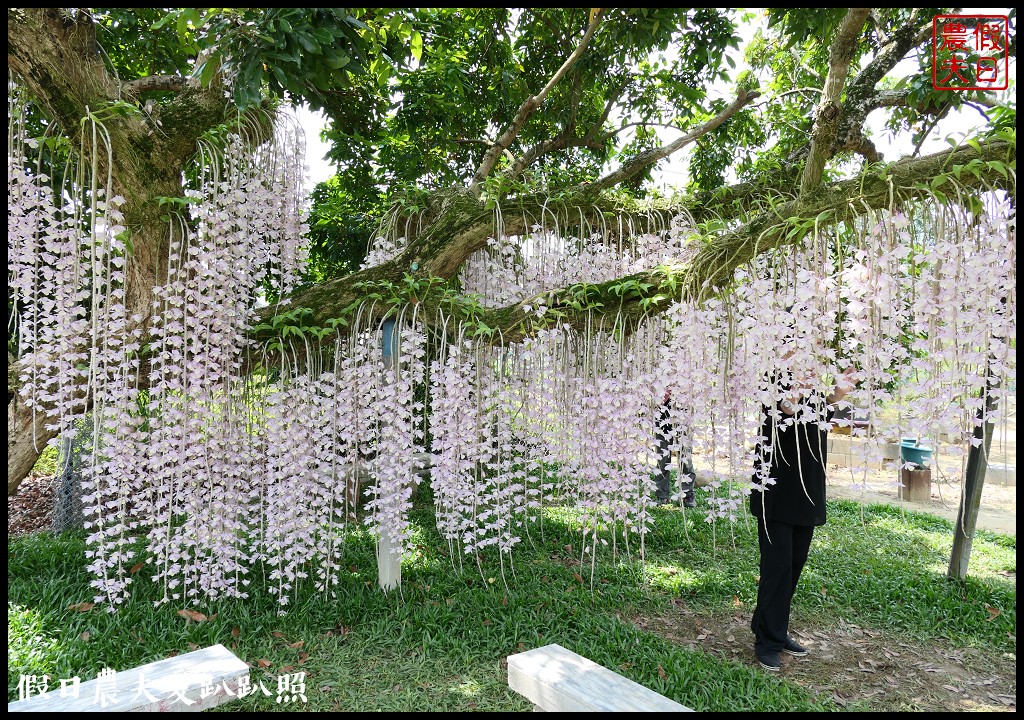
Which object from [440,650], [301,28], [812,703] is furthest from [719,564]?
[301,28]

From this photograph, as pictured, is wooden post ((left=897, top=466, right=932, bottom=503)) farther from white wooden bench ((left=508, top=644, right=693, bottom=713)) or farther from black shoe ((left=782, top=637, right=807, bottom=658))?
white wooden bench ((left=508, top=644, right=693, bottom=713))

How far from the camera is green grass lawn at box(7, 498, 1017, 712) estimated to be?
7.68ft

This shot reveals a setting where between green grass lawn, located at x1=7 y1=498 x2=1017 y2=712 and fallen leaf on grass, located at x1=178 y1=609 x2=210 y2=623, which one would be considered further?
fallen leaf on grass, located at x1=178 y1=609 x2=210 y2=623

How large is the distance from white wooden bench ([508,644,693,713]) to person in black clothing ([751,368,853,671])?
95cm

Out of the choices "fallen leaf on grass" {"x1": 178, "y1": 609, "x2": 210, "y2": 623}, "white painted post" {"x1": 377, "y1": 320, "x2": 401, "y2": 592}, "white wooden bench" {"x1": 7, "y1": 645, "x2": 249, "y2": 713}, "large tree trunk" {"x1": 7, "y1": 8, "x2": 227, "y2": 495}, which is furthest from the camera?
"white painted post" {"x1": 377, "y1": 320, "x2": 401, "y2": 592}

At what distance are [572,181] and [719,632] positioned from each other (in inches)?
131

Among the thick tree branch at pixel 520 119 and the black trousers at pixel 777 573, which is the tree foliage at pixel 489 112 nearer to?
the thick tree branch at pixel 520 119

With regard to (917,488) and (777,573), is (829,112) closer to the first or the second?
(777,573)

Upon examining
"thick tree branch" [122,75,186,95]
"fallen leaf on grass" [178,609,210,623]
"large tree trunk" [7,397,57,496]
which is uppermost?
"thick tree branch" [122,75,186,95]

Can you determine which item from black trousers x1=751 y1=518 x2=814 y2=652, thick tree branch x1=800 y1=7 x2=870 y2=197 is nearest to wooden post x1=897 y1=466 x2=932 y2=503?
black trousers x1=751 y1=518 x2=814 y2=652

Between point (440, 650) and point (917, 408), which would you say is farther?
point (440, 650)

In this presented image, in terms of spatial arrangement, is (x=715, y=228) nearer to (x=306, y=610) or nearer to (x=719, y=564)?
(x=719, y=564)

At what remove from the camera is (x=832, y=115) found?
261 centimetres

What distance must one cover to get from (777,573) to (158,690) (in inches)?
90.3
